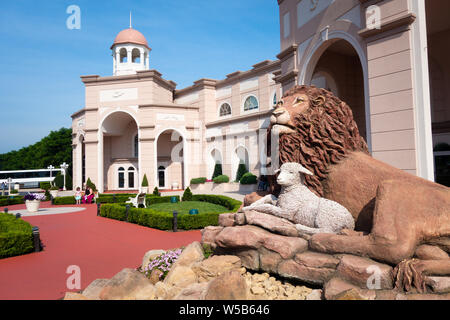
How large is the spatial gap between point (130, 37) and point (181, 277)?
30.6 metres

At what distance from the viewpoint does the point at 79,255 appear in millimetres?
7527

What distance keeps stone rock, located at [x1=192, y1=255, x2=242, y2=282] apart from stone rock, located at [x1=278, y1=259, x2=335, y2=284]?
2.42 ft

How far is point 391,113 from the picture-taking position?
8414mm

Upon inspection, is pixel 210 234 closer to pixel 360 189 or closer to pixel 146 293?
pixel 146 293

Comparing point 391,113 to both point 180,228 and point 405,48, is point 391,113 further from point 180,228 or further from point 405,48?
point 180,228

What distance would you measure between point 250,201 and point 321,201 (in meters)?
1.44

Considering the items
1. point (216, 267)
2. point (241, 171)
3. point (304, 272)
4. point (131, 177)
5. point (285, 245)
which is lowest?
point (216, 267)

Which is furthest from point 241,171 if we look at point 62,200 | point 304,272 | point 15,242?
point 304,272

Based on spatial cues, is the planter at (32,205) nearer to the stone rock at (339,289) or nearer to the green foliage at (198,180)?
the green foliage at (198,180)

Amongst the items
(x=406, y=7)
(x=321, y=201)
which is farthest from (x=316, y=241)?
(x=406, y=7)

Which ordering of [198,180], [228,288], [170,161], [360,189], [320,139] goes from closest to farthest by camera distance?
[228,288], [360,189], [320,139], [198,180], [170,161]

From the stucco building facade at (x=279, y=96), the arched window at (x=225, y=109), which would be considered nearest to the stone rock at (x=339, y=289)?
the stucco building facade at (x=279, y=96)

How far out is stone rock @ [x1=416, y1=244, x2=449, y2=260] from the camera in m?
3.21

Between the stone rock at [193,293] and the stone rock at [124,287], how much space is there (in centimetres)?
59
